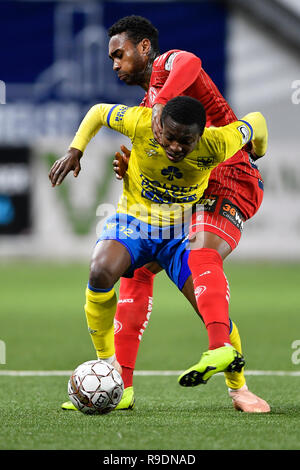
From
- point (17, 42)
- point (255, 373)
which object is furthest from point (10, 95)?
point (255, 373)

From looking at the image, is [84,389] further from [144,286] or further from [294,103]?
[294,103]

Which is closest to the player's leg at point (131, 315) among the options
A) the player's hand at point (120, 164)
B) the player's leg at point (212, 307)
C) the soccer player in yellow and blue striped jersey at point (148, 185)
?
the soccer player in yellow and blue striped jersey at point (148, 185)

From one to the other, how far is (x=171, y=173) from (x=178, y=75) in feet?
1.57

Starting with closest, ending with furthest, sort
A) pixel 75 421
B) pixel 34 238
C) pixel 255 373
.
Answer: pixel 75 421 → pixel 255 373 → pixel 34 238

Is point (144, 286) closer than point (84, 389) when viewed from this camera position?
No

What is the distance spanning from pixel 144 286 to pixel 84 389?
2.73 feet

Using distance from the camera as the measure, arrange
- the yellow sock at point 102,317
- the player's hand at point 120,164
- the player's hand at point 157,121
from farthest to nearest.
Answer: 1. the player's hand at point 120,164
2. the yellow sock at point 102,317
3. the player's hand at point 157,121

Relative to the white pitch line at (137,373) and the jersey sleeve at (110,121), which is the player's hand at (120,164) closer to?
the jersey sleeve at (110,121)

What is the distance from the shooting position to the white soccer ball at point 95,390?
3.96 m

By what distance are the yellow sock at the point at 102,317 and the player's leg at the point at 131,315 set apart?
17 centimetres

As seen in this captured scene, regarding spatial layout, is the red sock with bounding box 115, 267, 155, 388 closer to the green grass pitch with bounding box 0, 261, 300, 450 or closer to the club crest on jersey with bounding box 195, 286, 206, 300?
the green grass pitch with bounding box 0, 261, 300, 450

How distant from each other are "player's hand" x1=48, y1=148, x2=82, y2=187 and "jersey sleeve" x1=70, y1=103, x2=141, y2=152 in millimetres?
65

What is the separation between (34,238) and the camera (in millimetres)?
15117

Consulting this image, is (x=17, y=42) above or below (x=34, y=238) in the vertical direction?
above
